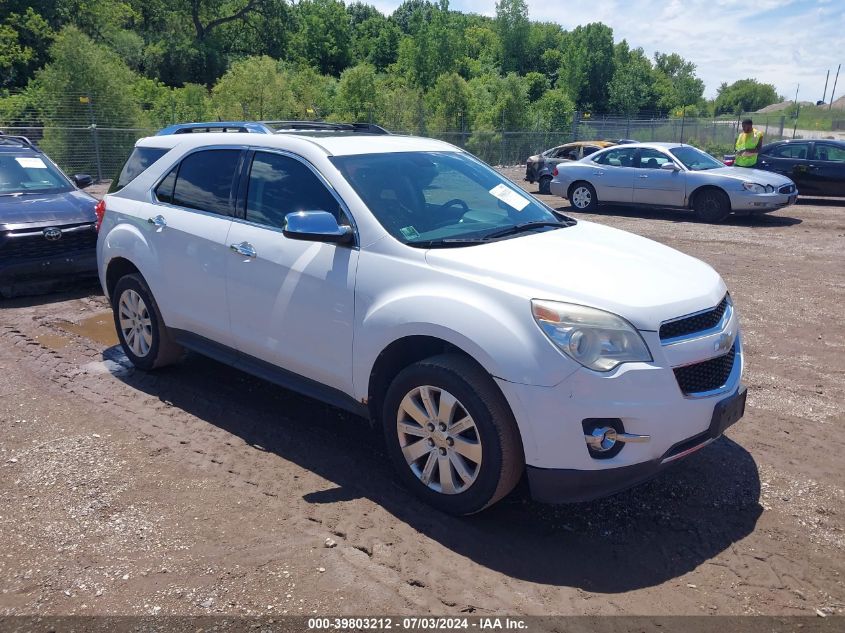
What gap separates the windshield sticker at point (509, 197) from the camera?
470 centimetres

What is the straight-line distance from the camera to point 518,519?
3.72m

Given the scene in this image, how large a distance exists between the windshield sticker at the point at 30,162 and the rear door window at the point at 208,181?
5.31 metres

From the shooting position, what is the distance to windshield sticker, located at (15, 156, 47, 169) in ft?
30.7

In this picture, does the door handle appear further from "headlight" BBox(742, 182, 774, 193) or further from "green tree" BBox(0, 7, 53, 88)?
Answer: "green tree" BBox(0, 7, 53, 88)

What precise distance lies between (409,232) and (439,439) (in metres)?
1.15

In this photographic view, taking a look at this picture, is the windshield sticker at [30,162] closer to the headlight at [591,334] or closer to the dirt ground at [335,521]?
the dirt ground at [335,521]

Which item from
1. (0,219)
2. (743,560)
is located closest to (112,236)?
(0,219)

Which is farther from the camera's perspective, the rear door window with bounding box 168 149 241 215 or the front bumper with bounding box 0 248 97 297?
the front bumper with bounding box 0 248 97 297

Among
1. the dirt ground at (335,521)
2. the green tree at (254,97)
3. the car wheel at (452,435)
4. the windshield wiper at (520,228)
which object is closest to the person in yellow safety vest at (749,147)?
the dirt ground at (335,521)

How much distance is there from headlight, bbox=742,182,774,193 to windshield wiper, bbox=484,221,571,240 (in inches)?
420

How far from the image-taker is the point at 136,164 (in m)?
5.85

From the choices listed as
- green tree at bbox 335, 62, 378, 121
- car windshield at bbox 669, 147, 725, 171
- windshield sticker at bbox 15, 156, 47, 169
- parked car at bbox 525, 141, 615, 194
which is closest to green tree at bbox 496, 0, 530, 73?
green tree at bbox 335, 62, 378, 121

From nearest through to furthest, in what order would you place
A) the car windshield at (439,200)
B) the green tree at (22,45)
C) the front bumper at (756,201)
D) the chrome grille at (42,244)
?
the car windshield at (439,200) < the chrome grille at (42,244) < the front bumper at (756,201) < the green tree at (22,45)

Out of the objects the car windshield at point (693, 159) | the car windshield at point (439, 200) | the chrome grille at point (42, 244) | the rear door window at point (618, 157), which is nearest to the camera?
the car windshield at point (439, 200)
